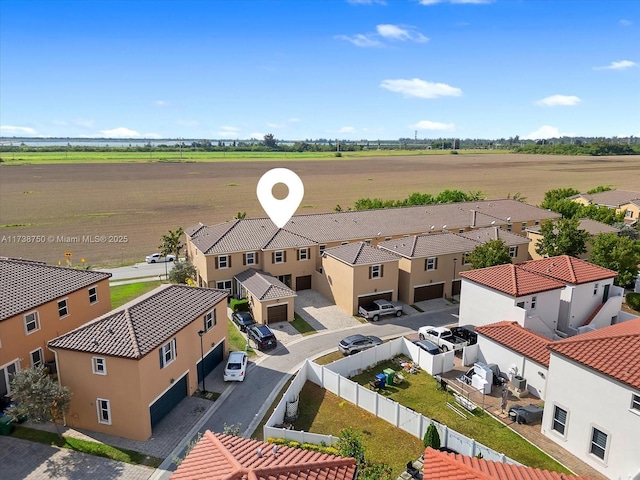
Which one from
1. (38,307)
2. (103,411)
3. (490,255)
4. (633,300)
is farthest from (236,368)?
(633,300)

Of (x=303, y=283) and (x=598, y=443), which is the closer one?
(x=598, y=443)

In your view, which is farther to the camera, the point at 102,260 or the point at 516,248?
the point at 102,260

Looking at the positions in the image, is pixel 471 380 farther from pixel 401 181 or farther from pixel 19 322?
pixel 401 181

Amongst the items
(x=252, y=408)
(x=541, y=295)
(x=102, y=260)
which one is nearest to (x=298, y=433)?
Answer: (x=252, y=408)

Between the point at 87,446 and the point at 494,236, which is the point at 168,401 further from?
the point at 494,236

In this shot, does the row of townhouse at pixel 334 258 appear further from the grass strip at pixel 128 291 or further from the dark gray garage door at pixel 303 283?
the grass strip at pixel 128 291
